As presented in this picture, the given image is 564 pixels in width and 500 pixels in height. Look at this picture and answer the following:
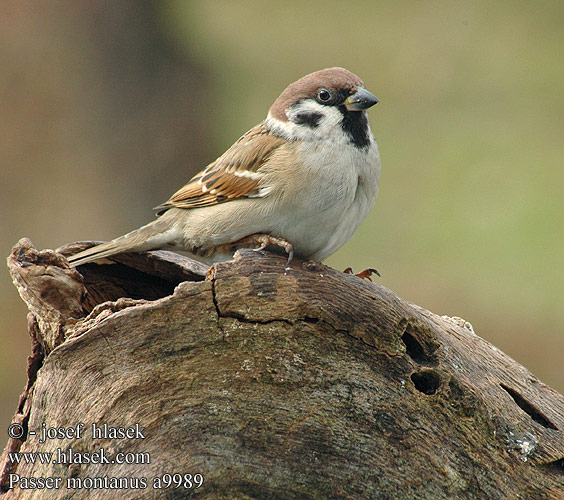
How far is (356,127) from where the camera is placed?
2969 mm

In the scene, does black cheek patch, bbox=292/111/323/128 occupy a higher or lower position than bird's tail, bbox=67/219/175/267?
higher

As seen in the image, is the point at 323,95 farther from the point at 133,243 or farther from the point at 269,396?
the point at 269,396

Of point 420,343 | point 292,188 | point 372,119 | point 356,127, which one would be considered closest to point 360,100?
point 356,127

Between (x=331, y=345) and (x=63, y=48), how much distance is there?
372cm

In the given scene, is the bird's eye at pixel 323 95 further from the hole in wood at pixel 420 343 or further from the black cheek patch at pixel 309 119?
the hole in wood at pixel 420 343

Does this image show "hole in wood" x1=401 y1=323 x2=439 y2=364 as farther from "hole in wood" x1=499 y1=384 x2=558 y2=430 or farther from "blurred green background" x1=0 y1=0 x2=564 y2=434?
"blurred green background" x1=0 y1=0 x2=564 y2=434

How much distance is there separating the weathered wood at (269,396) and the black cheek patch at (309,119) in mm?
719

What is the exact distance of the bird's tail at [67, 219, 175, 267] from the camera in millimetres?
2818

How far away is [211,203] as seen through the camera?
310 centimetres

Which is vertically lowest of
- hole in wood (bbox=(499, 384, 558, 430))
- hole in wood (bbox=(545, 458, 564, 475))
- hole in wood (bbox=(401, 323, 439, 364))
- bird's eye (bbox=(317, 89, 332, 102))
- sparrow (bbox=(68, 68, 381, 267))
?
hole in wood (bbox=(545, 458, 564, 475))

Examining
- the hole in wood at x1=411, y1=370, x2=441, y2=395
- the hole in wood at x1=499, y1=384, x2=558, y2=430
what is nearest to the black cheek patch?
the hole in wood at x1=411, y1=370, x2=441, y2=395

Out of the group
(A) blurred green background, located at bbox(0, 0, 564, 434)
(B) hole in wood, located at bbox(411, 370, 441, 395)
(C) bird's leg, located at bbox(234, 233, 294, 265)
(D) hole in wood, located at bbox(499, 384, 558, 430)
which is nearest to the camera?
(B) hole in wood, located at bbox(411, 370, 441, 395)

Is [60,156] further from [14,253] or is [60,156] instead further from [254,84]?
[254,84]

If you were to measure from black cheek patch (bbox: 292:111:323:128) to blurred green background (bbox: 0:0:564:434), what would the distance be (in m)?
2.21
